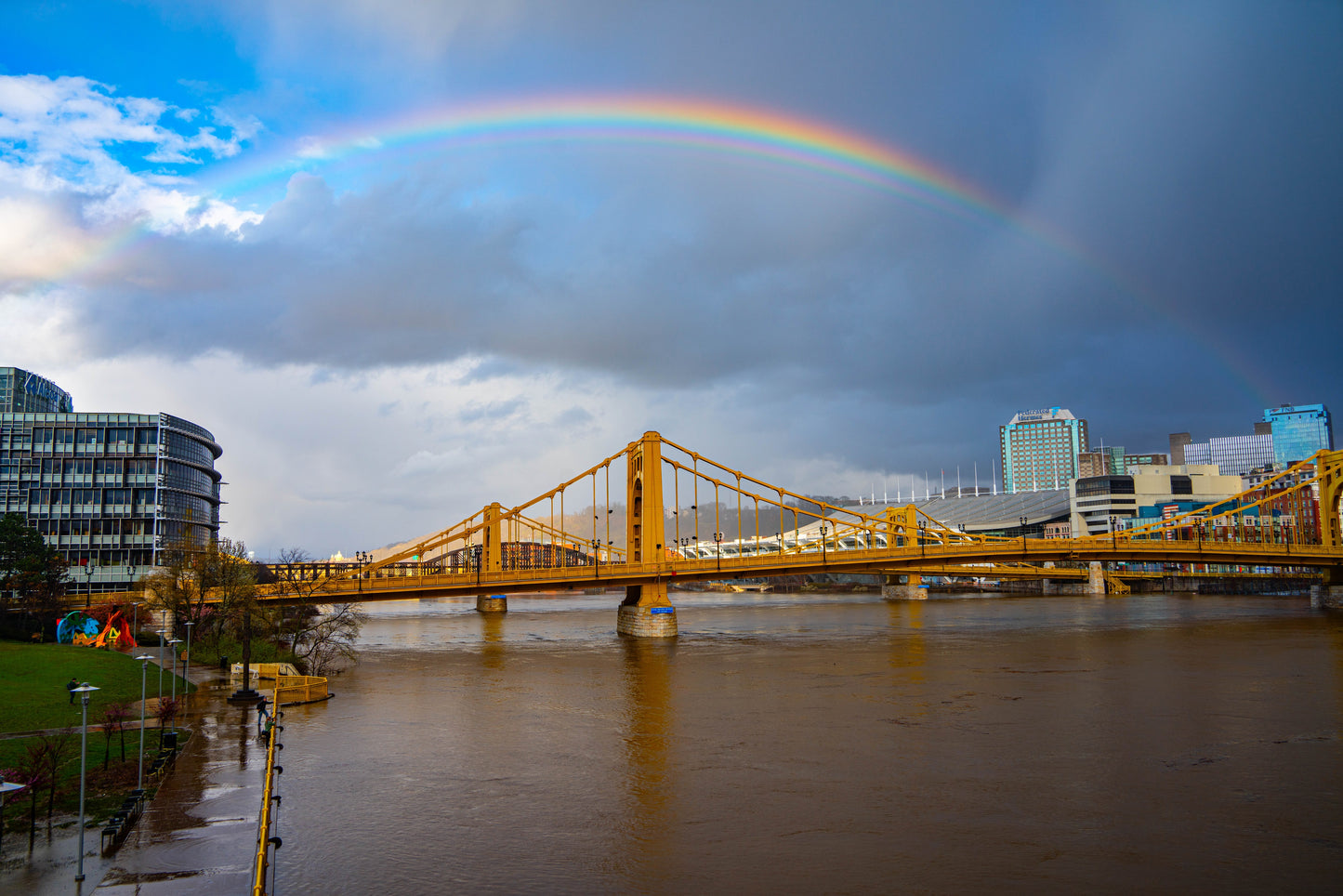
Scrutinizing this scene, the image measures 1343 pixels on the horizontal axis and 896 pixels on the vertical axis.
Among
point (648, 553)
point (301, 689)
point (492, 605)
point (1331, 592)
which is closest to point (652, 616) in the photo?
point (648, 553)

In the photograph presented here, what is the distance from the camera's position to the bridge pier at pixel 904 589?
131625 mm

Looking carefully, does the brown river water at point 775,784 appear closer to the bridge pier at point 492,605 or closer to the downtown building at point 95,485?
the downtown building at point 95,485

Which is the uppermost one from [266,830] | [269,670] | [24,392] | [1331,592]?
[24,392]

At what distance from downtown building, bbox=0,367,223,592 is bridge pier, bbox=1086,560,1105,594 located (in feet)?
380

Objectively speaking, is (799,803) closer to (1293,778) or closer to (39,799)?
(1293,778)

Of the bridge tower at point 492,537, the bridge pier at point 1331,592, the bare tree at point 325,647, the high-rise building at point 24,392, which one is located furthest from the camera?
the bridge tower at point 492,537

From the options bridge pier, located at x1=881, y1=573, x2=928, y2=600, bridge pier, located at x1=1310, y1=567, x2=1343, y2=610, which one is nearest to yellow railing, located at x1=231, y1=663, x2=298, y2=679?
bridge pier, located at x1=1310, y1=567, x2=1343, y2=610

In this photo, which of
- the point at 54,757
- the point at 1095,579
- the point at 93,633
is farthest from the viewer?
the point at 1095,579

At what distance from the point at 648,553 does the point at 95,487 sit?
60394mm

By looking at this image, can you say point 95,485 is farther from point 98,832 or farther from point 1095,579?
point 1095,579

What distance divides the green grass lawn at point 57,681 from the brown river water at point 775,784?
3.83 meters

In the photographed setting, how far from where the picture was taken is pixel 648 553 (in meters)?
71.2

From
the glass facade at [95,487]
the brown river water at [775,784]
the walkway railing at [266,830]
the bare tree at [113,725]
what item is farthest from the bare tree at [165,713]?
the glass facade at [95,487]

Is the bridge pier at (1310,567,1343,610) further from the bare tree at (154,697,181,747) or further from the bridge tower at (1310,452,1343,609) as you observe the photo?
the bare tree at (154,697,181,747)
